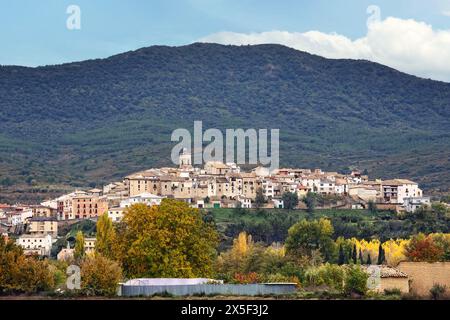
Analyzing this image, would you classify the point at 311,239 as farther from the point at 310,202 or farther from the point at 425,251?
the point at 310,202

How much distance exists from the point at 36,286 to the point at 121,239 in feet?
16.7

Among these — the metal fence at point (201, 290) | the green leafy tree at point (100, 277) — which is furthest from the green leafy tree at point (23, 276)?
the metal fence at point (201, 290)

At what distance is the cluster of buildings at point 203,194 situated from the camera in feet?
274

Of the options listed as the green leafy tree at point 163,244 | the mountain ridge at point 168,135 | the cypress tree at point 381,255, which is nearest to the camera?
the green leafy tree at point 163,244

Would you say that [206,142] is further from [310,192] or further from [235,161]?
[310,192]

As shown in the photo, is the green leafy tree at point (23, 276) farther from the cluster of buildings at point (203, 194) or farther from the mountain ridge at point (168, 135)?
the mountain ridge at point (168, 135)

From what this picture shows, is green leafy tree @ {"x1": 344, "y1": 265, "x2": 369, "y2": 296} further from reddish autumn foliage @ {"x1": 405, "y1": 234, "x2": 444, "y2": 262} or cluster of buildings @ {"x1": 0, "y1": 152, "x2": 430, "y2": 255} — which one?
cluster of buildings @ {"x1": 0, "y1": 152, "x2": 430, "y2": 255}

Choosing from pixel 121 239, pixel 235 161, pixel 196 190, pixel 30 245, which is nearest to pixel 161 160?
pixel 235 161

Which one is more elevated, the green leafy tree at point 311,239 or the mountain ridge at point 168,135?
the mountain ridge at point 168,135

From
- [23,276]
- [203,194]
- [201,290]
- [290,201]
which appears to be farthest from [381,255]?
[203,194]

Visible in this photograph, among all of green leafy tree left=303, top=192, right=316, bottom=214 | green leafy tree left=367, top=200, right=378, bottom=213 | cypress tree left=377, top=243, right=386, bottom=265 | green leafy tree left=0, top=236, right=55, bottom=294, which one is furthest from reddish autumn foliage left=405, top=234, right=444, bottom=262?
green leafy tree left=367, top=200, right=378, bottom=213

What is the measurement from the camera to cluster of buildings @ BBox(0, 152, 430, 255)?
83500 millimetres

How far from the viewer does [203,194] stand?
8825cm

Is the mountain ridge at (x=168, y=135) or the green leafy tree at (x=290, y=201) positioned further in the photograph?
the mountain ridge at (x=168, y=135)
